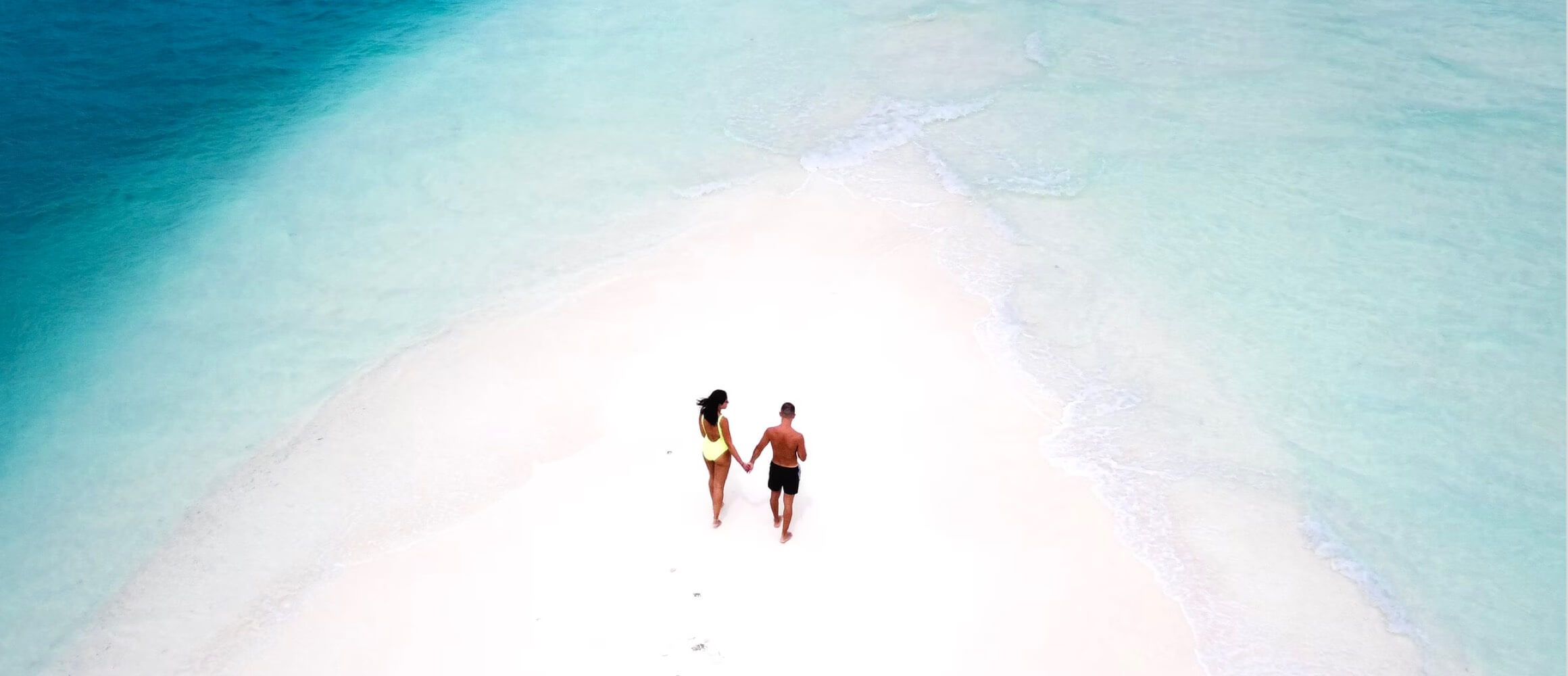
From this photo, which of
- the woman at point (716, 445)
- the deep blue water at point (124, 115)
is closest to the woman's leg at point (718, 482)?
the woman at point (716, 445)

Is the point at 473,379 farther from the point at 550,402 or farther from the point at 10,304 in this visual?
the point at 10,304

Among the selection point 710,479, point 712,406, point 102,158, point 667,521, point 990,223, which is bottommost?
point 667,521

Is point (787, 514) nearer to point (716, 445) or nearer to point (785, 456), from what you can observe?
point (785, 456)

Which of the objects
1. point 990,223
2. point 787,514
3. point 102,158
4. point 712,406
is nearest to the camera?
point 712,406

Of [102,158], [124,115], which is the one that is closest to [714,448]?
[102,158]

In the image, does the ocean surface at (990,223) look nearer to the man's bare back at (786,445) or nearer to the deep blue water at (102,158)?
the deep blue water at (102,158)

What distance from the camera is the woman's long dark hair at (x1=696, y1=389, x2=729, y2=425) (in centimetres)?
664

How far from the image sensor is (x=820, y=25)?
15023mm

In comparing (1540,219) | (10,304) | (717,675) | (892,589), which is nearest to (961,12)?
(1540,219)

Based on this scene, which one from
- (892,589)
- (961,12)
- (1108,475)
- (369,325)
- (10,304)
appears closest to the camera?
(892,589)

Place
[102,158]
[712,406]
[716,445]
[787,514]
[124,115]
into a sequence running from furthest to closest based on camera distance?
[124,115] → [102,158] → [787,514] → [716,445] → [712,406]

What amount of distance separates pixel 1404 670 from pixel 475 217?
9935mm

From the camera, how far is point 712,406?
6.70 meters

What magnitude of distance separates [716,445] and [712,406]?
388mm
